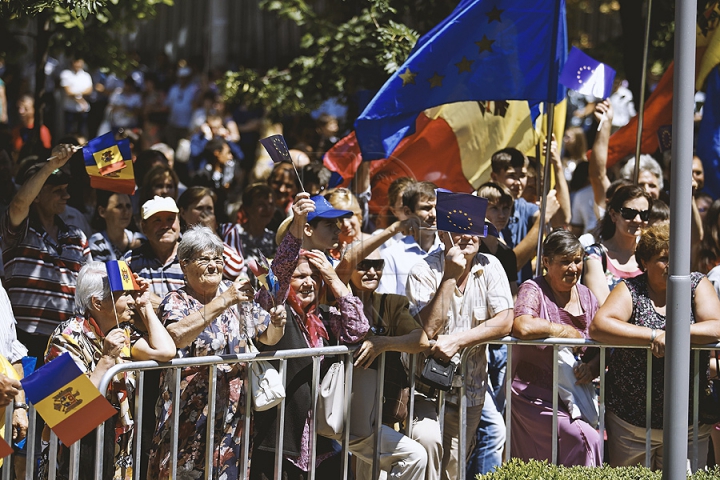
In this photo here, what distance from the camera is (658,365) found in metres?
6.21

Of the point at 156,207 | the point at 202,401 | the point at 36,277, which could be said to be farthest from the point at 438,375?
the point at 36,277

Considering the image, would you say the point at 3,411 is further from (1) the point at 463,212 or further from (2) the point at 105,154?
(1) the point at 463,212

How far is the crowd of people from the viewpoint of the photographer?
215 inches

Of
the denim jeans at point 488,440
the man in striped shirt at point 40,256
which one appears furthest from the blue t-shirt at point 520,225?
the man in striped shirt at point 40,256

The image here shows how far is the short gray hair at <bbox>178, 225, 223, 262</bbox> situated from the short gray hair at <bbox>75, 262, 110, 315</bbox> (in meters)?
0.45

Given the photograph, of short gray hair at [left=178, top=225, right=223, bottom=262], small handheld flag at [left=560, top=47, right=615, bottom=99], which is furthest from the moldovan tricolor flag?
small handheld flag at [left=560, top=47, right=615, bottom=99]

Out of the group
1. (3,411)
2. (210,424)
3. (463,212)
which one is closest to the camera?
(3,411)

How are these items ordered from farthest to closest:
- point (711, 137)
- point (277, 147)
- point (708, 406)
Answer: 1. point (711, 137)
2. point (708, 406)
3. point (277, 147)

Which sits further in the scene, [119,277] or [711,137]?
[711,137]

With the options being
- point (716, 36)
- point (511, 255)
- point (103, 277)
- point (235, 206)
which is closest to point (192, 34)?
point (235, 206)

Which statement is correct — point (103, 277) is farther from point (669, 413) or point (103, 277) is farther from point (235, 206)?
point (235, 206)

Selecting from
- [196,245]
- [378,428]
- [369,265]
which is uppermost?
[196,245]

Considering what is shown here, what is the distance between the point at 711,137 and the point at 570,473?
15.1ft

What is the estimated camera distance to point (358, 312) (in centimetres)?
591
